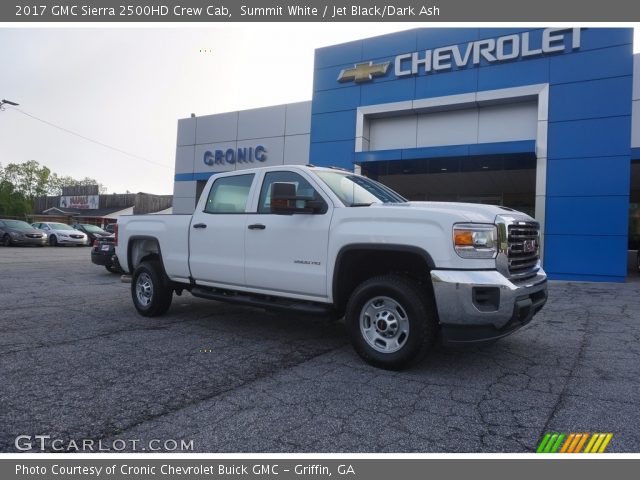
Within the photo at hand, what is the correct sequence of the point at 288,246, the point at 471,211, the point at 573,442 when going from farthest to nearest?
the point at 288,246 → the point at 471,211 → the point at 573,442

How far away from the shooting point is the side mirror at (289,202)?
4.27 m

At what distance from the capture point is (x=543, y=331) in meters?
5.86

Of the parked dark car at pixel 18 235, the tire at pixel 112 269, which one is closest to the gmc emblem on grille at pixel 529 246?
the tire at pixel 112 269

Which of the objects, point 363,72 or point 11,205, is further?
Result: point 11,205

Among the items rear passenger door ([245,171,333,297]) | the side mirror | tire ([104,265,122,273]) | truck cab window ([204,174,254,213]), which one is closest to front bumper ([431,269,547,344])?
rear passenger door ([245,171,333,297])

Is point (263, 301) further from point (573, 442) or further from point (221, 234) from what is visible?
point (573, 442)

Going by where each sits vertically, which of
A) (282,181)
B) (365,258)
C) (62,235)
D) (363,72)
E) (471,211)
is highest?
(363,72)

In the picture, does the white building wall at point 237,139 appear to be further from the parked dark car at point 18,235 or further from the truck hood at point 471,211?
the truck hood at point 471,211

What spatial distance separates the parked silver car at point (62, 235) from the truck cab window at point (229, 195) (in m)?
23.5

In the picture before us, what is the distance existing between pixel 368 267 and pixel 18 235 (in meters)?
25.3

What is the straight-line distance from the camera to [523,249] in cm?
420

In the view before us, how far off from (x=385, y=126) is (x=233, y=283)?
11310mm

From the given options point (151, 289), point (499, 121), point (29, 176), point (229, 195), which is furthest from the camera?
point (29, 176)

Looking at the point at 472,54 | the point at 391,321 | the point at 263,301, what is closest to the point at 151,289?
the point at 263,301
